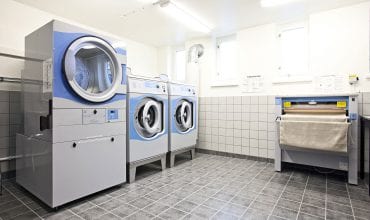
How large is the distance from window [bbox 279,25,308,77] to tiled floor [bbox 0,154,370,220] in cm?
155

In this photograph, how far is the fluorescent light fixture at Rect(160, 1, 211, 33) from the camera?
8.44ft

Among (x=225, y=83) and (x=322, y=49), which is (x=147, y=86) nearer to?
(x=225, y=83)

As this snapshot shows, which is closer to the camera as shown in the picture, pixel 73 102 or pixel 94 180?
pixel 73 102

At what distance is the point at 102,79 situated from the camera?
2.05m

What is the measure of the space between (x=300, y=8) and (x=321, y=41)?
545mm

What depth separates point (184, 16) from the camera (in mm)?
2863

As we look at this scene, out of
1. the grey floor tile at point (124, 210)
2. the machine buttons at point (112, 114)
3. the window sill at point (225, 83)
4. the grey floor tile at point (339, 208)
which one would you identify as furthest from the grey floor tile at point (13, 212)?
the window sill at point (225, 83)

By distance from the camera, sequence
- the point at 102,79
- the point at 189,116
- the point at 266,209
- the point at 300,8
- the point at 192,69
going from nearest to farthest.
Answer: the point at 266,209 → the point at 102,79 → the point at 300,8 → the point at 189,116 → the point at 192,69

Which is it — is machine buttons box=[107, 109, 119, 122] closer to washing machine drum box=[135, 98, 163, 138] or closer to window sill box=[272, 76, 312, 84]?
washing machine drum box=[135, 98, 163, 138]

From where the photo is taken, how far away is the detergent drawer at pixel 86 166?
1618 mm

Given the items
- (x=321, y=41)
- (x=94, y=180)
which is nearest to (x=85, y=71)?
(x=94, y=180)

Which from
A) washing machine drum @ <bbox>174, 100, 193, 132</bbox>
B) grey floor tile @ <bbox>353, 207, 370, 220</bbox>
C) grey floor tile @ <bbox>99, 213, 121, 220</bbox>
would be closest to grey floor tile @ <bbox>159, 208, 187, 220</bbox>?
grey floor tile @ <bbox>99, 213, 121, 220</bbox>

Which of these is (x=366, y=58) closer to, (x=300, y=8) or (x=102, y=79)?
(x=300, y=8)

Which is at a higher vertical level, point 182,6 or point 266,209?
point 182,6
